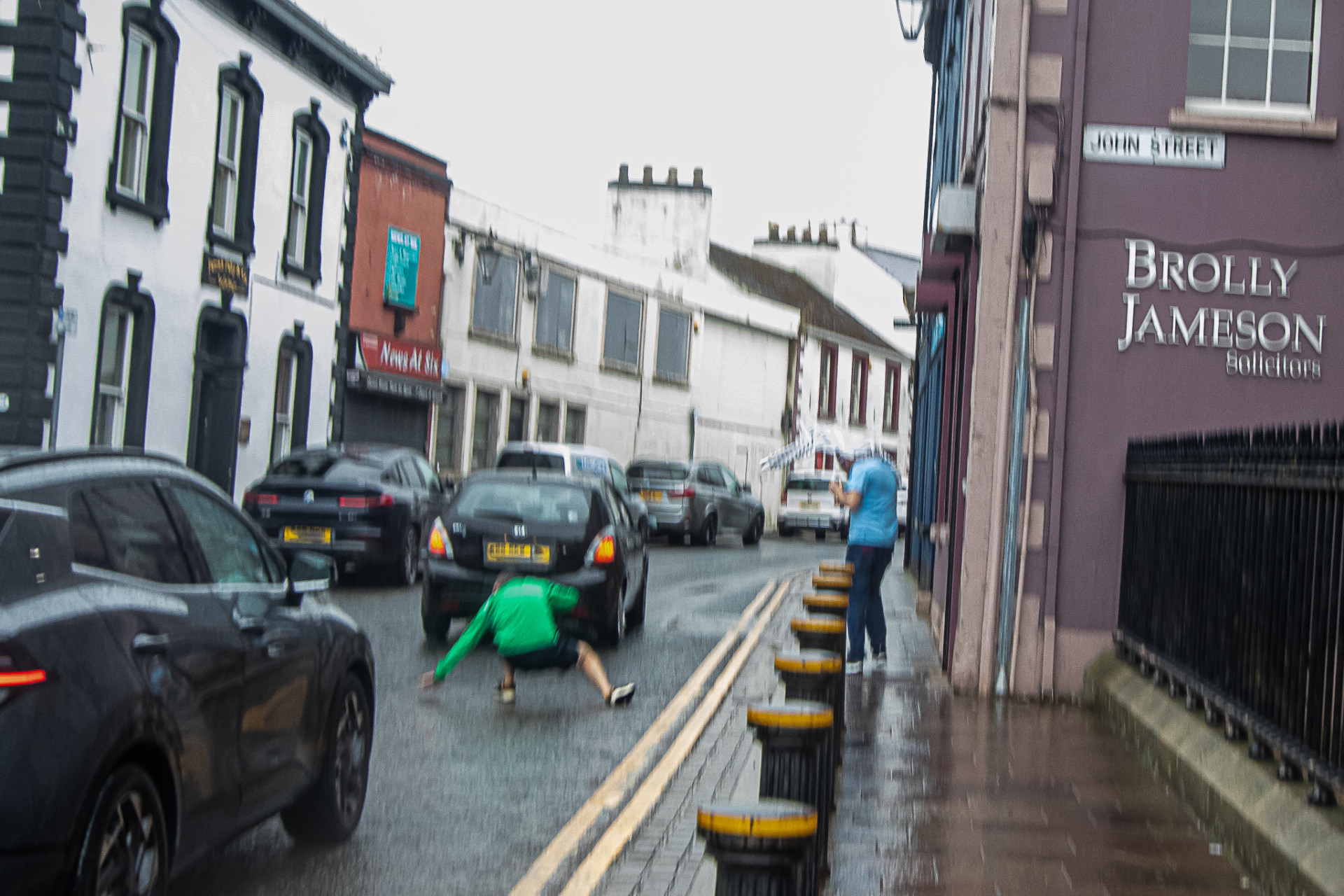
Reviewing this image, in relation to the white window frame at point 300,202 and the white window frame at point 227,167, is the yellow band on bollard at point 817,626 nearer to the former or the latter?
the white window frame at point 227,167

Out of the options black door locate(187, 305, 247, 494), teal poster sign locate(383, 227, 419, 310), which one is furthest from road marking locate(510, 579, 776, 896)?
teal poster sign locate(383, 227, 419, 310)

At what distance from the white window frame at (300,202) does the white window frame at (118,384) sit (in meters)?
4.39

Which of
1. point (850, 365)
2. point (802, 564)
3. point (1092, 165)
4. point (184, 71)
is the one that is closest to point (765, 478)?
point (850, 365)

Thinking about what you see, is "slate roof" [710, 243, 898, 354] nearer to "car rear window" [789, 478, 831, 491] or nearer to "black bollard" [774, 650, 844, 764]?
"car rear window" [789, 478, 831, 491]

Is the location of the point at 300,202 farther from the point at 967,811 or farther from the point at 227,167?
the point at 967,811

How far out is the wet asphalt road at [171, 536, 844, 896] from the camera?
5.61 metres

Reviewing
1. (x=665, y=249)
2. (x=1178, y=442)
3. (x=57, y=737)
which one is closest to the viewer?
(x=57, y=737)

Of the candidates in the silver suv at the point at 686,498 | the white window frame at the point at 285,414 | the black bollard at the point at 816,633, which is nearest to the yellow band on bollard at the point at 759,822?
the black bollard at the point at 816,633

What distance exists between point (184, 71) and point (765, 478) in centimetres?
2631

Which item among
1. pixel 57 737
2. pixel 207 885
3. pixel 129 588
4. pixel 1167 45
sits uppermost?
pixel 1167 45

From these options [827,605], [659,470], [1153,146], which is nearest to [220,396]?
[659,470]

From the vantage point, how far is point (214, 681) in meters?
4.68

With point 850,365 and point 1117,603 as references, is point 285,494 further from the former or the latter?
point 850,365

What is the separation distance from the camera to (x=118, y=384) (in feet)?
62.5
